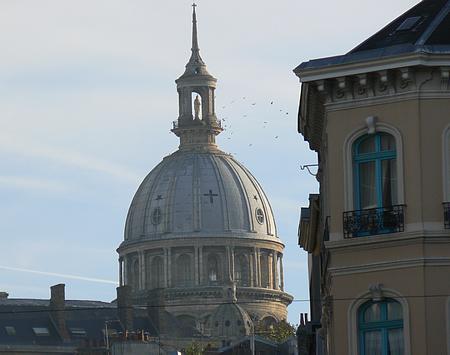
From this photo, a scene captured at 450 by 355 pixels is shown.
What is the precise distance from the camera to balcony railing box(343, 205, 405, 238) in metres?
44.8

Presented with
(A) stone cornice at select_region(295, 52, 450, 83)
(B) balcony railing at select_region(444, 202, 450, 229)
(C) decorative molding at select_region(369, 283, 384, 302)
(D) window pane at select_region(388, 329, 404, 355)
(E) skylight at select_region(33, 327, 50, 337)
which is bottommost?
(D) window pane at select_region(388, 329, 404, 355)

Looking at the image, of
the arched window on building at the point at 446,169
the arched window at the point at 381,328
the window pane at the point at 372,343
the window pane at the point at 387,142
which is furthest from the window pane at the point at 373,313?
the window pane at the point at 387,142

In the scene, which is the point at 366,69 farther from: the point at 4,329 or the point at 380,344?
the point at 4,329

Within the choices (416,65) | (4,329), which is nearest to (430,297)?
(416,65)

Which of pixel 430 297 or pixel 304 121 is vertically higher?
pixel 304 121

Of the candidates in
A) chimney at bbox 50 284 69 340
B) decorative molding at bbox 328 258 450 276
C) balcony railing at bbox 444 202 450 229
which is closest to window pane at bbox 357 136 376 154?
balcony railing at bbox 444 202 450 229

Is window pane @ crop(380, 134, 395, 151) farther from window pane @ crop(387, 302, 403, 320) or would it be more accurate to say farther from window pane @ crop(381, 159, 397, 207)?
window pane @ crop(387, 302, 403, 320)

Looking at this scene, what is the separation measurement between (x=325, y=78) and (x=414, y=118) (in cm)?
177

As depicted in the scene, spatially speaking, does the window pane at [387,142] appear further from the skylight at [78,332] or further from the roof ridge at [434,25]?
the skylight at [78,332]

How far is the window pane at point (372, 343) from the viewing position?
4500 cm

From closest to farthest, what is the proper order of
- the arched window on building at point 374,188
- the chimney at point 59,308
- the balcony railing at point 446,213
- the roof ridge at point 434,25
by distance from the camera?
1. the balcony railing at point 446,213
2. the arched window on building at point 374,188
3. the roof ridge at point 434,25
4. the chimney at point 59,308

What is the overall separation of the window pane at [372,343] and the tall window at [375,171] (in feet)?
7.38

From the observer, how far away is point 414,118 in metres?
44.8

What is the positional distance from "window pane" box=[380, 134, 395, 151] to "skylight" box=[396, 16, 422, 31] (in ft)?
9.16
